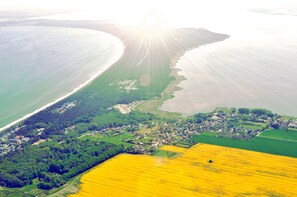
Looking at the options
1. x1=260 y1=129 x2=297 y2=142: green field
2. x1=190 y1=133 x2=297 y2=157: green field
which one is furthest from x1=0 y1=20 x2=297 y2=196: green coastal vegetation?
x1=190 y1=133 x2=297 y2=157: green field

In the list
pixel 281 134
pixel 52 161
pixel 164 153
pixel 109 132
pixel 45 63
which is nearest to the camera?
pixel 52 161

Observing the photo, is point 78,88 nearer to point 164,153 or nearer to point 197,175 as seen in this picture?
point 164,153

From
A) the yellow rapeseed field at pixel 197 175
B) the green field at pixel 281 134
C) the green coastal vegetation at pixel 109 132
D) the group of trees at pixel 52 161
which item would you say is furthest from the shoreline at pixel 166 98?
the yellow rapeseed field at pixel 197 175

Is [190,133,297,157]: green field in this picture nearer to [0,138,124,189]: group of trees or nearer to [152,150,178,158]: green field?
[152,150,178,158]: green field

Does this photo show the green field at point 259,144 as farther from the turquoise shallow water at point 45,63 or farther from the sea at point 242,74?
the turquoise shallow water at point 45,63

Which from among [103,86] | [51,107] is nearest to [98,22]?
[103,86]

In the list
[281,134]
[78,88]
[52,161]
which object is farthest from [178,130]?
[78,88]
